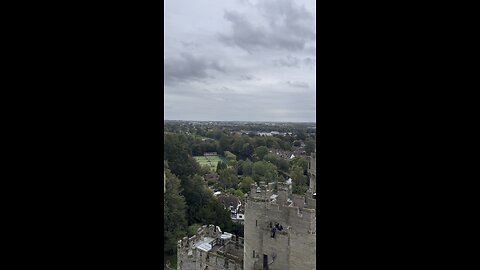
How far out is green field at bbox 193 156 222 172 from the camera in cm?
327

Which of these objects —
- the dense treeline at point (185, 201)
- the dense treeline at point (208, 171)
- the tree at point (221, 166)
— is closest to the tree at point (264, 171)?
the dense treeline at point (208, 171)

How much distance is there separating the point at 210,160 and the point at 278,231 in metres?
2.87

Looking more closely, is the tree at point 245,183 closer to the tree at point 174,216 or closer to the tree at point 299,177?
the tree at point 299,177

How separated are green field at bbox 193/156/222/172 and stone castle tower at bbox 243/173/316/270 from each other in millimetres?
1055

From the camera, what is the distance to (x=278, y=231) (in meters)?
5.68

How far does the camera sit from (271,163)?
10.8ft

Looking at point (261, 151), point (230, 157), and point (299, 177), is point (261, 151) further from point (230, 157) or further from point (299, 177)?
point (299, 177)

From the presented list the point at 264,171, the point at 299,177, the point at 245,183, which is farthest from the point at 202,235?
the point at 299,177

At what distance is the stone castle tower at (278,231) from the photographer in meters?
4.52

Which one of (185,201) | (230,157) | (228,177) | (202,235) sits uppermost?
(230,157)

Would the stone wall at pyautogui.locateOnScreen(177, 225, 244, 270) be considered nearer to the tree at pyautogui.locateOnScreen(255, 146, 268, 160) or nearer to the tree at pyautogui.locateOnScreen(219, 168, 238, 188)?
the tree at pyautogui.locateOnScreen(219, 168, 238, 188)
